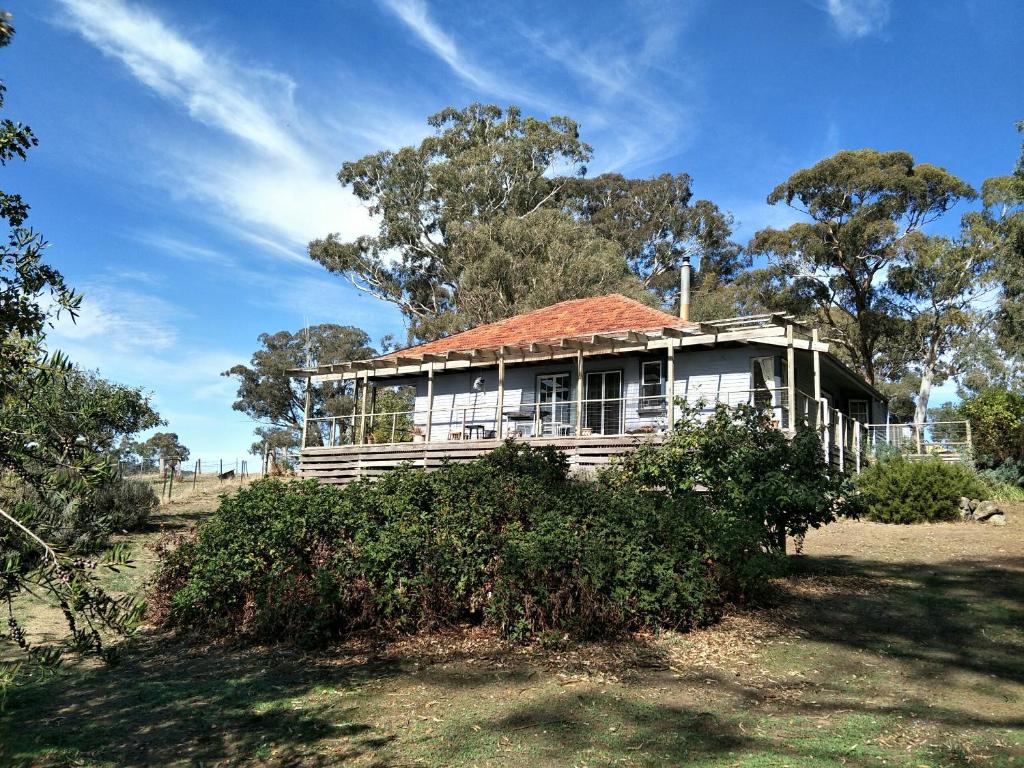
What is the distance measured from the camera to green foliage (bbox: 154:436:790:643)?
6.36 meters

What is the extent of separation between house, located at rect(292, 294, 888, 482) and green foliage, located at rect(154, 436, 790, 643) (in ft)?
25.3

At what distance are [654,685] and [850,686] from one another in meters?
1.37

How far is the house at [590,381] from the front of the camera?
1669 cm

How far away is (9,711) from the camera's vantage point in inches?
212

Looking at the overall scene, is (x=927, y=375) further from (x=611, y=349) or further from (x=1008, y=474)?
(x=611, y=349)

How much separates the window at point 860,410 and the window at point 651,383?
10.3 meters

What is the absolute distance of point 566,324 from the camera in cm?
2111

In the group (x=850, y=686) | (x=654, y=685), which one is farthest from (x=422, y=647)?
(x=850, y=686)

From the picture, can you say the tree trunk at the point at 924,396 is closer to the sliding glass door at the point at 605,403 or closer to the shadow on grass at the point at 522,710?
the sliding glass door at the point at 605,403

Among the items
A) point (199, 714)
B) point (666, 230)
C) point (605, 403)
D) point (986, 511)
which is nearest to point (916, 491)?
point (986, 511)

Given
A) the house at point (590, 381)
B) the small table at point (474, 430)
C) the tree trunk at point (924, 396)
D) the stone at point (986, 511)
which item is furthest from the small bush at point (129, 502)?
the tree trunk at point (924, 396)

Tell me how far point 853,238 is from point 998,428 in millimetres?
12153

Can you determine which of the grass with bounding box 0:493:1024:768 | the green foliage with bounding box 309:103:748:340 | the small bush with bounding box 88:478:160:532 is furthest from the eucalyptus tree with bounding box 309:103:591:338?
the grass with bounding box 0:493:1024:768

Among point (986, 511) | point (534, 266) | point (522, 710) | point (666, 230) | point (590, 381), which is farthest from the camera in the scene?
point (666, 230)
